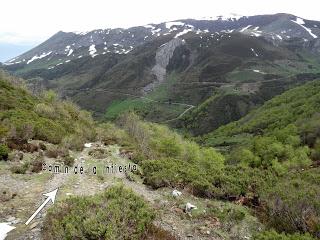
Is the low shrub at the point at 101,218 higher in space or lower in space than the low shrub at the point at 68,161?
higher

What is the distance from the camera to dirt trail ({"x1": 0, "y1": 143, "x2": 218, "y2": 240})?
18547 mm

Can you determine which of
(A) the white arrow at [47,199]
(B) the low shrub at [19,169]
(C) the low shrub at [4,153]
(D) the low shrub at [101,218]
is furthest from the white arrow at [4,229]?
(C) the low shrub at [4,153]

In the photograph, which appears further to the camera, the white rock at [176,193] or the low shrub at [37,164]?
the low shrub at [37,164]

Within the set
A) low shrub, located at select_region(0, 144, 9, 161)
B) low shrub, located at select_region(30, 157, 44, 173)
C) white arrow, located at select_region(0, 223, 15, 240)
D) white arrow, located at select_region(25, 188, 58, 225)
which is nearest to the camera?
white arrow, located at select_region(0, 223, 15, 240)

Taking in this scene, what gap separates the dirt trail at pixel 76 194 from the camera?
18547 millimetres

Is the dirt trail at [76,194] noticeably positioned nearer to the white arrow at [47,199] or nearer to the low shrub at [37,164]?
the white arrow at [47,199]

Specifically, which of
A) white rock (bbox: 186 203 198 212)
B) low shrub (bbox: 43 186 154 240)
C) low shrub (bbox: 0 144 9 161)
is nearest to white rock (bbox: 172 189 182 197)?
white rock (bbox: 186 203 198 212)

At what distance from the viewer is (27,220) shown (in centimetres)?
1908

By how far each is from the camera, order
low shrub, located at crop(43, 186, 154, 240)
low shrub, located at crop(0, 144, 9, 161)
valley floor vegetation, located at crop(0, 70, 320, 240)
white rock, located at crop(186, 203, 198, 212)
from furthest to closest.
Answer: low shrub, located at crop(0, 144, 9, 161)
white rock, located at crop(186, 203, 198, 212)
valley floor vegetation, located at crop(0, 70, 320, 240)
low shrub, located at crop(43, 186, 154, 240)

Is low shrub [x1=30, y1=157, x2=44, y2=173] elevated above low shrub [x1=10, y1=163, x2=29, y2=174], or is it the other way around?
low shrub [x1=10, y1=163, x2=29, y2=174]

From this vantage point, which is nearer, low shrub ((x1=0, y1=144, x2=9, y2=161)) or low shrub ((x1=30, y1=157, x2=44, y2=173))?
low shrub ((x1=30, y1=157, x2=44, y2=173))

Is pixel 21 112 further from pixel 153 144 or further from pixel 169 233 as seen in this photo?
pixel 153 144

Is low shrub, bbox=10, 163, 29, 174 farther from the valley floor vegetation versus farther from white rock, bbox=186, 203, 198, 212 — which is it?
white rock, bbox=186, 203, 198, 212

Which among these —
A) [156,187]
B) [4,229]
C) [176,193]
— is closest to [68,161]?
[156,187]
